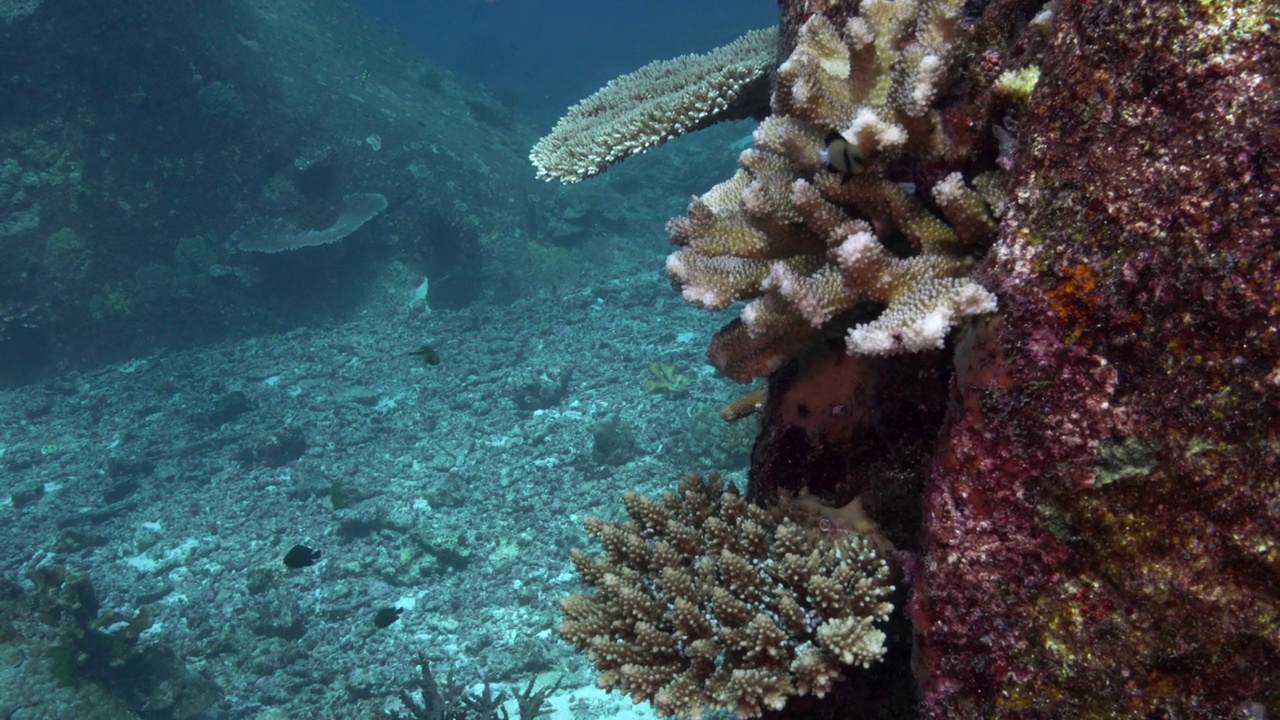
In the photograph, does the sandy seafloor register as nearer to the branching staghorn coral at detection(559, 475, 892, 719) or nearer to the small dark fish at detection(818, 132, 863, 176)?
the branching staghorn coral at detection(559, 475, 892, 719)

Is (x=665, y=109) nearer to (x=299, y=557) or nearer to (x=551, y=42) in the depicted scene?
(x=299, y=557)

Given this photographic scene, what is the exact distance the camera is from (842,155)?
7.45 ft

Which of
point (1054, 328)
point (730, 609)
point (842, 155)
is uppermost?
point (842, 155)

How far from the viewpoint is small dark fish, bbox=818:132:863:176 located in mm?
2248

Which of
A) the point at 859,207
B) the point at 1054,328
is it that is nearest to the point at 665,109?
the point at 859,207

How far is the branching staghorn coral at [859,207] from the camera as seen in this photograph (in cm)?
215

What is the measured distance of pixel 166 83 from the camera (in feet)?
58.0

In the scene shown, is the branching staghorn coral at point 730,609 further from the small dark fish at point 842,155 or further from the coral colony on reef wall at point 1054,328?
the small dark fish at point 842,155

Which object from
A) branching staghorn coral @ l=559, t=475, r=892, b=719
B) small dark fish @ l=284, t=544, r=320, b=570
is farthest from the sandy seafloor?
branching staghorn coral @ l=559, t=475, r=892, b=719

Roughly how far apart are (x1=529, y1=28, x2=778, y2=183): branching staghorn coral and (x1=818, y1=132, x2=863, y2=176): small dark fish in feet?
6.20

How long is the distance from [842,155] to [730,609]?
1.62 metres

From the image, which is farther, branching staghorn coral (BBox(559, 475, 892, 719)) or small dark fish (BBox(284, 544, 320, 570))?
small dark fish (BBox(284, 544, 320, 570))

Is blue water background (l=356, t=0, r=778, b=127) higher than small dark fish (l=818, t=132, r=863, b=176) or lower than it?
higher

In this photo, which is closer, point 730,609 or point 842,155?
point 842,155
